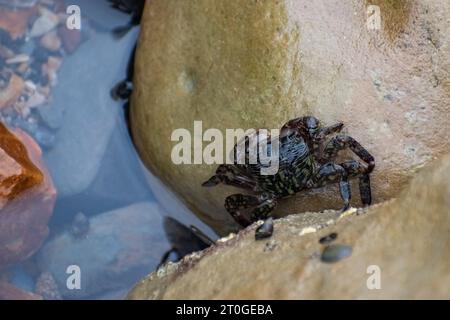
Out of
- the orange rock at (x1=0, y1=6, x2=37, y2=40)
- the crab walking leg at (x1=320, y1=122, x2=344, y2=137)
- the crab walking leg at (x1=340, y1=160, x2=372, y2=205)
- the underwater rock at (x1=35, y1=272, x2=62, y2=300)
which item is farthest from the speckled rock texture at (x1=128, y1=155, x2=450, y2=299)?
the orange rock at (x1=0, y1=6, x2=37, y2=40)

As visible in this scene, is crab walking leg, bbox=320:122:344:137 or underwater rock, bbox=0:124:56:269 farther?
underwater rock, bbox=0:124:56:269

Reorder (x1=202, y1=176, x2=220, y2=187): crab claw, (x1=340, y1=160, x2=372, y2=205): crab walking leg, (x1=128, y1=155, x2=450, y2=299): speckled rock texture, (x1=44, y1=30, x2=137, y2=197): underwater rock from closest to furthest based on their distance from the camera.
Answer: (x1=128, y1=155, x2=450, y2=299): speckled rock texture, (x1=340, y1=160, x2=372, y2=205): crab walking leg, (x1=202, y1=176, x2=220, y2=187): crab claw, (x1=44, y1=30, x2=137, y2=197): underwater rock

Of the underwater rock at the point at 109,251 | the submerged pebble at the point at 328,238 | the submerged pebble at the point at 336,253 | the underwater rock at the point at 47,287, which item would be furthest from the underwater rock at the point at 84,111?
the submerged pebble at the point at 336,253

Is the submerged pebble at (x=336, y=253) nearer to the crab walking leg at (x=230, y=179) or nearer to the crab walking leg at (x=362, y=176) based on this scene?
the crab walking leg at (x=362, y=176)

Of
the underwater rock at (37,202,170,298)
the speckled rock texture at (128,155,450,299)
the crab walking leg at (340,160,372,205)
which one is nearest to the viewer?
the speckled rock texture at (128,155,450,299)

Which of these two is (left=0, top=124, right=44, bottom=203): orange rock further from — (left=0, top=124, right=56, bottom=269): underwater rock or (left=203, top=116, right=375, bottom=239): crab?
(left=203, top=116, right=375, bottom=239): crab

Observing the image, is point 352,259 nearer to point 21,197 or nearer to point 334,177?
point 334,177
